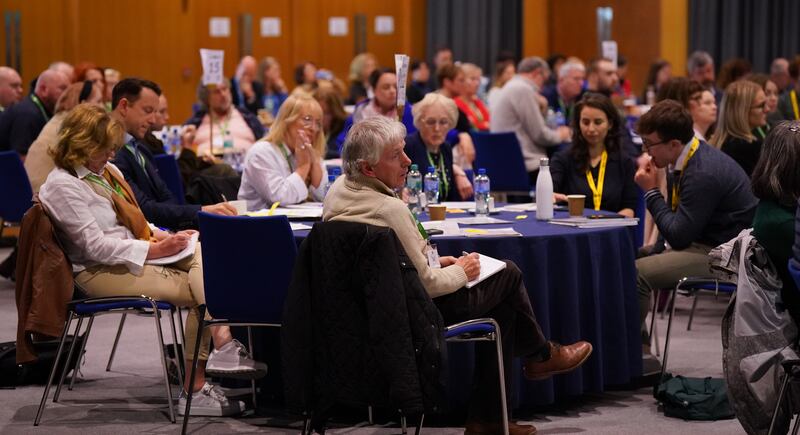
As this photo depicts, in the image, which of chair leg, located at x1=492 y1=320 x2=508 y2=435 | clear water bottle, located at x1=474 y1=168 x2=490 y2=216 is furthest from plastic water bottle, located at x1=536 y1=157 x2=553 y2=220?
chair leg, located at x1=492 y1=320 x2=508 y2=435

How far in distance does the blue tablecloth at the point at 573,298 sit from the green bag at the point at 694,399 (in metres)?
0.24

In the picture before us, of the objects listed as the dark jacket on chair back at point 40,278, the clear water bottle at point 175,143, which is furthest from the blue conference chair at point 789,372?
the clear water bottle at point 175,143

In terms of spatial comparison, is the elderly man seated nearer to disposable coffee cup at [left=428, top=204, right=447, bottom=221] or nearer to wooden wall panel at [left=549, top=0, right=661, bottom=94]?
disposable coffee cup at [left=428, top=204, right=447, bottom=221]

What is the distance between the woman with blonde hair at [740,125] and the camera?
20.3ft

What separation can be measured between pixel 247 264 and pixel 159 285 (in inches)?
27.0

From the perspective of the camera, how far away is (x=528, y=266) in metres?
4.40

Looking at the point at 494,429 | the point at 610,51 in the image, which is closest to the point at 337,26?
the point at 610,51

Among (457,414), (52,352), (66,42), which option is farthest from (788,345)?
(66,42)

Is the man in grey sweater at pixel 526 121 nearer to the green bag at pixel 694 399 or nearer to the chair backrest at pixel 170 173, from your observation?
the chair backrest at pixel 170 173

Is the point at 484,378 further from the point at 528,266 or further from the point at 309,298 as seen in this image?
the point at 309,298

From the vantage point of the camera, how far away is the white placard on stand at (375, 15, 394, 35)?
14.9m

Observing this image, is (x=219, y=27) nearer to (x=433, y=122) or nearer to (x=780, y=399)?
(x=433, y=122)

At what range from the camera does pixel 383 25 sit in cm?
1491

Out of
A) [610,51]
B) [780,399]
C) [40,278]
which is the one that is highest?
[610,51]
